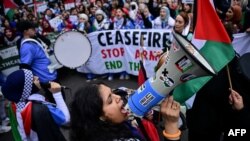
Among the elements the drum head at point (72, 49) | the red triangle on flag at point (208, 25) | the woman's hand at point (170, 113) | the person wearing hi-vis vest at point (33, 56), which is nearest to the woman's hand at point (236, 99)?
the red triangle on flag at point (208, 25)

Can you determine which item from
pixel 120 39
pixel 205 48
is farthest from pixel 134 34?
pixel 205 48

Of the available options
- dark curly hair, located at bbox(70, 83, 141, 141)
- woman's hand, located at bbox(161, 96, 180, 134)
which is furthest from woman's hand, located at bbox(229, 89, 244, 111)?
dark curly hair, located at bbox(70, 83, 141, 141)

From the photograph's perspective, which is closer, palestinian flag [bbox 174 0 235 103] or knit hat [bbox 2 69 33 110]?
palestinian flag [bbox 174 0 235 103]

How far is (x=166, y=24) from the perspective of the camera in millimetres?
6934

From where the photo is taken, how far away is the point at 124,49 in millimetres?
6918

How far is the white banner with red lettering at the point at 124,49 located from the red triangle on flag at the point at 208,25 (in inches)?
159

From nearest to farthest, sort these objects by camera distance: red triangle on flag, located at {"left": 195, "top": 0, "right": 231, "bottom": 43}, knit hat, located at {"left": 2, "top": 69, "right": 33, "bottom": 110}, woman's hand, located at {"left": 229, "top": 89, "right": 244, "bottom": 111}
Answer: red triangle on flag, located at {"left": 195, "top": 0, "right": 231, "bottom": 43}, woman's hand, located at {"left": 229, "top": 89, "right": 244, "bottom": 111}, knit hat, located at {"left": 2, "top": 69, "right": 33, "bottom": 110}

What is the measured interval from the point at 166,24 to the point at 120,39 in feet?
3.33

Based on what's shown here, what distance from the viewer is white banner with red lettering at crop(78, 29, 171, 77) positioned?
20.9ft

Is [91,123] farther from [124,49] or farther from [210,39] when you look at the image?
[124,49]

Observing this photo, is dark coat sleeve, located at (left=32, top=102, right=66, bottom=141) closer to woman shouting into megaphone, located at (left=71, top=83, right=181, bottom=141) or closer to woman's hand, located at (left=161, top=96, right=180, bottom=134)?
woman shouting into megaphone, located at (left=71, top=83, right=181, bottom=141)

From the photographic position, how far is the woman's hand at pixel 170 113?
1.78 m

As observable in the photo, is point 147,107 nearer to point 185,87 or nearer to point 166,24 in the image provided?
point 185,87

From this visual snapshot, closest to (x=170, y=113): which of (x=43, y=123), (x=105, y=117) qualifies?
(x=105, y=117)
